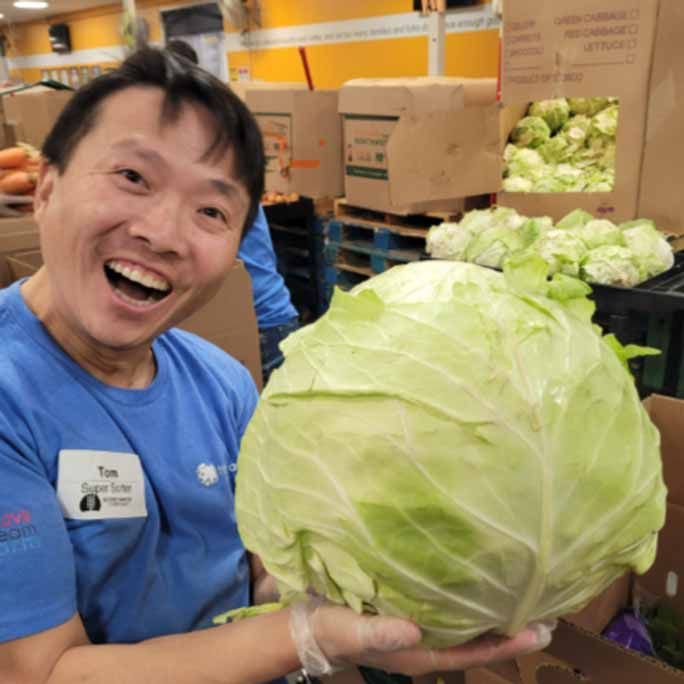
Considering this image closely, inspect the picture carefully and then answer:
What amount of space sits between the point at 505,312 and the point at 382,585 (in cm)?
41

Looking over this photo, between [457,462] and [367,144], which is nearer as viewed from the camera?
[457,462]

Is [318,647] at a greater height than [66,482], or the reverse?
[66,482]

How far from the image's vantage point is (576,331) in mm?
897

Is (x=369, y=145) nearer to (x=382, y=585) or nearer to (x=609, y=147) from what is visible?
(x=609, y=147)

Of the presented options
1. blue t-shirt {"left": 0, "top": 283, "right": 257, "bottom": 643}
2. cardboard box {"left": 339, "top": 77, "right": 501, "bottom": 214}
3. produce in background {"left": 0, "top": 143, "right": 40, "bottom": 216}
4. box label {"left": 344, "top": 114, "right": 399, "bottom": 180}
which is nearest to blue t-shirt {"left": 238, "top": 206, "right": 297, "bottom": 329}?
cardboard box {"left": 339, "top": 77, "right": 501, "bottom": 214}

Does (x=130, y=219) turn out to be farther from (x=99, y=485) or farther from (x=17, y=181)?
(x=17, y=181)

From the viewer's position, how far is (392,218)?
435 centimetres

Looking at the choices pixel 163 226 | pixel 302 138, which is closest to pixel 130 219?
pixel 163 226

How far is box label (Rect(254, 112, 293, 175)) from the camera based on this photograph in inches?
188

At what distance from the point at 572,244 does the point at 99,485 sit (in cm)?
192

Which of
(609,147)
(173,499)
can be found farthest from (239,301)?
(609,147)

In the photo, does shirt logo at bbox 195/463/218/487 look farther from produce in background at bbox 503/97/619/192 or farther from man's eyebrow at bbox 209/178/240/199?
produce in background at bbox 503/97/619/192

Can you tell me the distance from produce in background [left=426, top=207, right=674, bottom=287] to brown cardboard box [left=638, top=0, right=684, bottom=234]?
0.72 feet

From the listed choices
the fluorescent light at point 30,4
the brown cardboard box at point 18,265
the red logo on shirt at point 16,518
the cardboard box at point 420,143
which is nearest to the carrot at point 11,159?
the brown cardboard box at point 18,265
